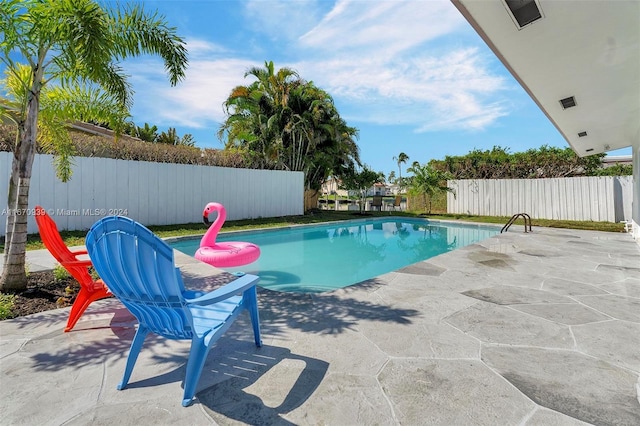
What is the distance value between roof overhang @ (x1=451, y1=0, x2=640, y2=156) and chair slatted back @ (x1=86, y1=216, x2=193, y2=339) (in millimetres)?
2956

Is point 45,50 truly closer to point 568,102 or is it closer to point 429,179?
point 568,102

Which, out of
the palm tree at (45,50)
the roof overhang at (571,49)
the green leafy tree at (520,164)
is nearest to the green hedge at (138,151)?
the palm tree at (45,50)

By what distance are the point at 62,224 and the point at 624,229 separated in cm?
1943

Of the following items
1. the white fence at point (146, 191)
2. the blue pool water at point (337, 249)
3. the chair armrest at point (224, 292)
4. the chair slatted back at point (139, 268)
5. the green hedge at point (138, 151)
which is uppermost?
the green hedge at point (138, 151)

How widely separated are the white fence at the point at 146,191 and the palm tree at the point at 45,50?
586cm

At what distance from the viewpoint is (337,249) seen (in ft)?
31.0

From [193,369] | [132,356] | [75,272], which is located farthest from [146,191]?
[193,369]

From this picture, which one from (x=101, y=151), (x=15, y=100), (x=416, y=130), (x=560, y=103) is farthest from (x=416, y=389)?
(x=416, y=130)

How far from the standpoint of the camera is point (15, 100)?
14.6 feet

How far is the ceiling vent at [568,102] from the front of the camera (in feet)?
17.2

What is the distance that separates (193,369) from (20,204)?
12.0 ft

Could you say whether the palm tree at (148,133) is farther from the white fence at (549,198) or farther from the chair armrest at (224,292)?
the chair armrest at (224,292)

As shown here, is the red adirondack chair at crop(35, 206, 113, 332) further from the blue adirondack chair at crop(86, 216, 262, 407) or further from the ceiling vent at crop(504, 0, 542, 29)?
the ceiling vent at crop(504, 0, 542, 29)

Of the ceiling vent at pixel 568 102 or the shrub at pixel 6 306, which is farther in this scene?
the ceiling vent at pixel 568 102
